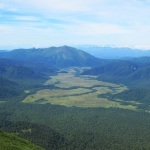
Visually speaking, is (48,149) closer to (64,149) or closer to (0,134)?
(64,149)

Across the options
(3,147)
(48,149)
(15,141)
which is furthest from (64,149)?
(3,147)

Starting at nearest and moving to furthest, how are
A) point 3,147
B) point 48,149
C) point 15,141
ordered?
point 3,147 → point 15,141 → point 48,149

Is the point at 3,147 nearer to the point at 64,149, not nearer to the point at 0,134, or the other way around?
the point at 0,134

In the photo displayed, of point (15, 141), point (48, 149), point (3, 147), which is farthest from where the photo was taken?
point (48, 149)

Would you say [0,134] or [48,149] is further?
[48,149]

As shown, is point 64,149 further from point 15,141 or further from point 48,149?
point 15,141

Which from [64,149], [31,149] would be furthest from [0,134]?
[64,149]

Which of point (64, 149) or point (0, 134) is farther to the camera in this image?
point (64, 149)
